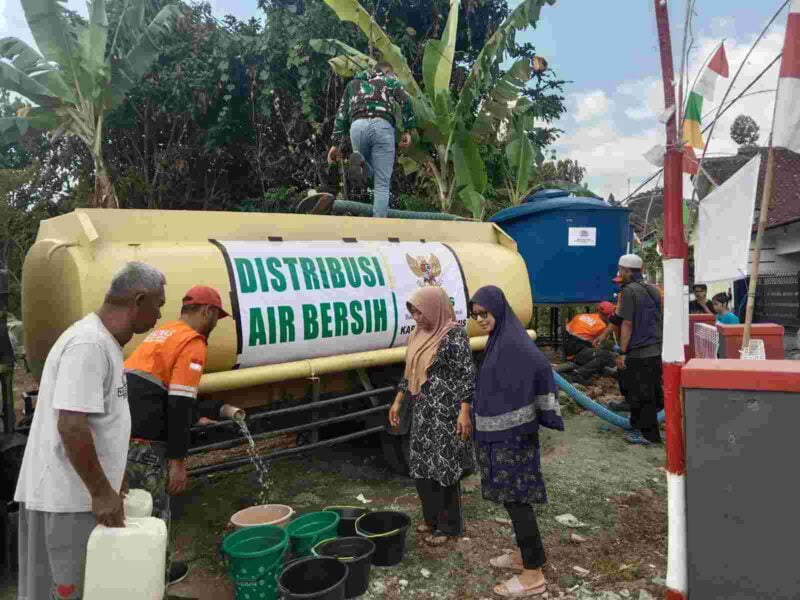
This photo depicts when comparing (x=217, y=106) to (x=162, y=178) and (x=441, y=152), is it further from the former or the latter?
(x=441, y=152)

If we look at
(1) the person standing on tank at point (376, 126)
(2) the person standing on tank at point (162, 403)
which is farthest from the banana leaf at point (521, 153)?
(2) the person standing on tank at point (162, 403)

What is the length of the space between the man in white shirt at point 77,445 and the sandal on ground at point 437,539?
2.15 metres

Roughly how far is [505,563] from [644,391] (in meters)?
3.03

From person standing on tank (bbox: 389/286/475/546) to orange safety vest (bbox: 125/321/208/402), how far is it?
137cm

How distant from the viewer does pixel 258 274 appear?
4.12 metres

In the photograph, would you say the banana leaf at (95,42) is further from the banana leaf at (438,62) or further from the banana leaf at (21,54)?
the banana leaf at (438,62)

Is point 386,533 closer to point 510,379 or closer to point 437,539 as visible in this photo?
point 437,539

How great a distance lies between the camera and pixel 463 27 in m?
12.7

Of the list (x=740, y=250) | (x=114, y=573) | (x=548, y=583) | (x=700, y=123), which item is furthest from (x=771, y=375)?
(x=114, y=573)

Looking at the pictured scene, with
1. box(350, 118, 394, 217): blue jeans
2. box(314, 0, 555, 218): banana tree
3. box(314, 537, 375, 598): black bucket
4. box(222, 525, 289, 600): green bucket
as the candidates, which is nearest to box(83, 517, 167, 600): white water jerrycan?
box(222, 525, 289, 600): green bucket

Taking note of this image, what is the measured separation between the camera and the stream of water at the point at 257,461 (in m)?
3.71

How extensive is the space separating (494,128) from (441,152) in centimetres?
123

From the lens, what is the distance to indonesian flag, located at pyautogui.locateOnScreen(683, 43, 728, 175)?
306cm

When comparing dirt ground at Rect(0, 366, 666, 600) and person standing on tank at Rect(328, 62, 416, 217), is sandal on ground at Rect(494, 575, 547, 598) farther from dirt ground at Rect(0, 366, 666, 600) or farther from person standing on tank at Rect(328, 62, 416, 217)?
person standing on tank at Rect(328, 62, 416, 217)
